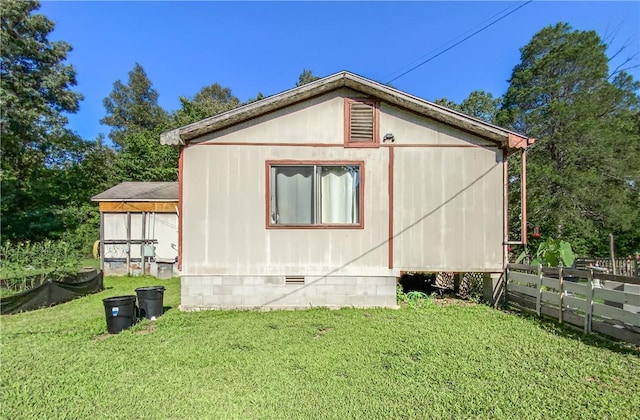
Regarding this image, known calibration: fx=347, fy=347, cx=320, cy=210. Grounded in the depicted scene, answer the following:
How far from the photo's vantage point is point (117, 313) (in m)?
5.46

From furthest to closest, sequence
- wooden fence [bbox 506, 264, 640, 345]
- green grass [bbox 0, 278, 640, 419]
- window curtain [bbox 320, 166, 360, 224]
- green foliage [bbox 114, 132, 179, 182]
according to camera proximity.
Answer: green foliage [bbox 114, 132, 179, 182] → window curtain [bbox 320, 166, 360, 224] → wooden fence [bbox 506, 264, 640, 345] → green grass [bbox 0, 278, 640, 419]

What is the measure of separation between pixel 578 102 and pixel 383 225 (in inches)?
683

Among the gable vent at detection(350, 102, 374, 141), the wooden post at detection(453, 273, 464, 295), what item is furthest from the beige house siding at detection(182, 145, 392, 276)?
the wooden post at detection(453, 273, 464, 295)

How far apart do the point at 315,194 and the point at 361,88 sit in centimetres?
226

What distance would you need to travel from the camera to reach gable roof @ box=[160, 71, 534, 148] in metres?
6.52

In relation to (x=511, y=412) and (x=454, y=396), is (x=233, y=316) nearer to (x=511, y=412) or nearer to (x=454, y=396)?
(x=454, y=396)

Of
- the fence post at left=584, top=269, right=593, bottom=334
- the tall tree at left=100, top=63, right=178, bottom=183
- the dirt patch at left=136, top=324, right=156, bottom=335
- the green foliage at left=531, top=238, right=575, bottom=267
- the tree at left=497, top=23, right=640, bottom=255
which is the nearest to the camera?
the fence post at left=584, top=269, right=593, bottom=334

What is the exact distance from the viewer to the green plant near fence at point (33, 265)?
8.20 meters

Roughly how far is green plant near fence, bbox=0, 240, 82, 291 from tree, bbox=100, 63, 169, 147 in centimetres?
2366

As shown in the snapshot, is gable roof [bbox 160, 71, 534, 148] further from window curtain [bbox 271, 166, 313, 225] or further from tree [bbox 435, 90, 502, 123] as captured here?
tree [bbox 435, 90, 502, 123]

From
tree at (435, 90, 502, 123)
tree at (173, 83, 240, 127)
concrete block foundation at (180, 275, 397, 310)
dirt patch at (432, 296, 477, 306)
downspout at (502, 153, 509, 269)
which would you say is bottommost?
dirt patch at (432, 296, 477, 306)

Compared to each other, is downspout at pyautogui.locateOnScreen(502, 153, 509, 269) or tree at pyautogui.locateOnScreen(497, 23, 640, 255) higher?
tree at pyautogui.locateOnScreen(497, 23, 640, 255)

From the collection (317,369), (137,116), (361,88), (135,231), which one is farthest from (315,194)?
(137,116)

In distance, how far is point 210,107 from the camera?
89.9ft
